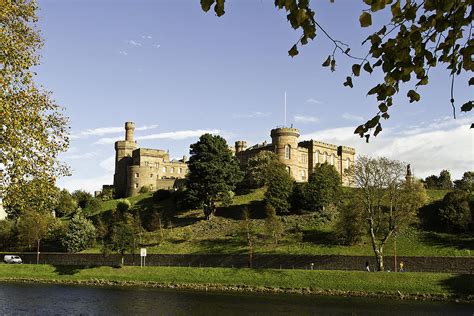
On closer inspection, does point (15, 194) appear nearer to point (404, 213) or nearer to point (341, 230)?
point (404, 213)

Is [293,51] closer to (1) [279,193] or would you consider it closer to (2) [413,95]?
(2) [413,95]

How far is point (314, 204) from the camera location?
199 feet

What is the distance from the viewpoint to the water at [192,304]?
28.5m

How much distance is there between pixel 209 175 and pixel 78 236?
17.3 m

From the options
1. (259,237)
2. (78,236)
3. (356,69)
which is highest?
(356,69)

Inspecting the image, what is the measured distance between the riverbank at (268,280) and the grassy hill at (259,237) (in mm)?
8220

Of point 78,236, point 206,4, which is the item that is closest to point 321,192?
point 78,236

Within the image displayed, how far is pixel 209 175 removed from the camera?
64.1 metres

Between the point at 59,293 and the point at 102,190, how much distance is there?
61.2m

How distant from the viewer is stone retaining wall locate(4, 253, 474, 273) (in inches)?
1590

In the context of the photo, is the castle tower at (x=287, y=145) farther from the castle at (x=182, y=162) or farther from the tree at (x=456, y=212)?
the tree at (x=456, y=212)

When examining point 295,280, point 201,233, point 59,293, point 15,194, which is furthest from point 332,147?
point 15,194

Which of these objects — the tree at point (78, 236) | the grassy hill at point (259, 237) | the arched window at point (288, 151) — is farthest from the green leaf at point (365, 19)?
the arched window at point (288, 151)

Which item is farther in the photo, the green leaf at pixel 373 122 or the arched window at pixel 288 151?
the arched window at pixel 288 151
